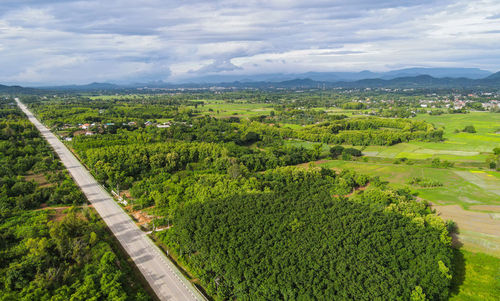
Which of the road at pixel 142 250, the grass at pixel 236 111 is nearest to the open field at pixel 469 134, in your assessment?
the road at pixel 142 250

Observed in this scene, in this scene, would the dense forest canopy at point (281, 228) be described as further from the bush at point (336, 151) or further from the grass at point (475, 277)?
the bush at point (336, 151)

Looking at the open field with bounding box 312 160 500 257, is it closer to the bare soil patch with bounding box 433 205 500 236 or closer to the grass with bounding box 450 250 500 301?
the bare soil patch with bounding box 433 205 500 236

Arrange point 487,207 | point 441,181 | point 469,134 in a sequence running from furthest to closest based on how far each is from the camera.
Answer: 1. point 469,134
2. point 441,181
3. point 487,207

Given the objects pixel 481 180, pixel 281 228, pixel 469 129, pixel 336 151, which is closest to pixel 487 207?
pixel 481 180

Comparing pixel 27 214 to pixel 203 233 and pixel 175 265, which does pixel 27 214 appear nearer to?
pixel 175 265

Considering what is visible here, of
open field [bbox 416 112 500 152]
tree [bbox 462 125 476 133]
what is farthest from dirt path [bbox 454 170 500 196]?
tree [bbox 462 125 476 133]

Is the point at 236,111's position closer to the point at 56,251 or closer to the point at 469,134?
the point at 469,134
